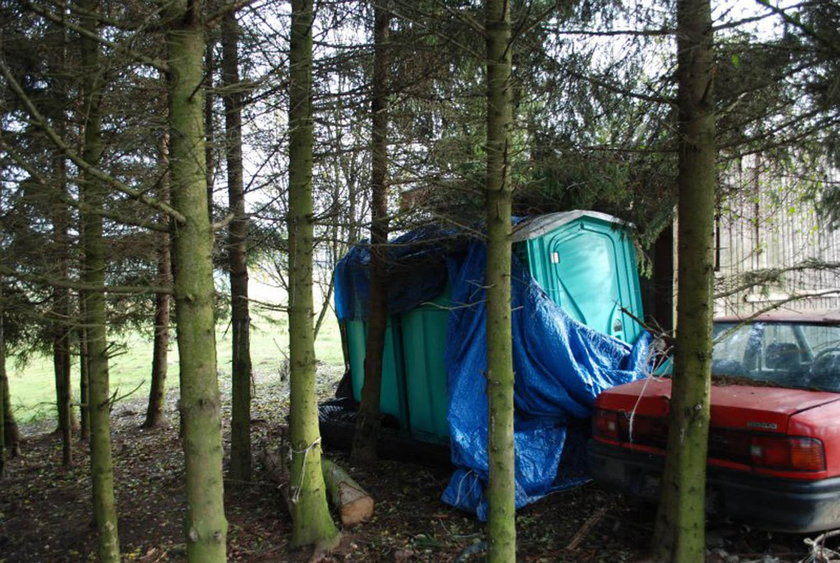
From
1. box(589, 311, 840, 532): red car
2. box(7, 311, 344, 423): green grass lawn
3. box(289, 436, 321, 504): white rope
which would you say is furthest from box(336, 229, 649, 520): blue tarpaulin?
box(7, 311, 344, 423): green grass lawn

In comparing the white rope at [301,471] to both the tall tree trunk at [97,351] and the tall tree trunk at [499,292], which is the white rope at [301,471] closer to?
the tall tree trunk at [97,351]

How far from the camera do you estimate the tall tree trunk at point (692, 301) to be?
3.91 m

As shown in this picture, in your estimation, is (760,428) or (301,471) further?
(301,471)

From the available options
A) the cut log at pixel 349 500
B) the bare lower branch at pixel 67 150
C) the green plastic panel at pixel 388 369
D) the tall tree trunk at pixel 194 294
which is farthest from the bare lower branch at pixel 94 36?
the green plastic panel at pixel 388 369

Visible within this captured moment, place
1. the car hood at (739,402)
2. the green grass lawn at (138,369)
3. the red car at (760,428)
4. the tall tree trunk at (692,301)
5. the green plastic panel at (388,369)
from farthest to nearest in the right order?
the green grass lawn at (138,369)
the green plastic panel at (388,369)
the tall tree trunk at (692,301)
the car hood at (739,402)
the red car at (760,428)

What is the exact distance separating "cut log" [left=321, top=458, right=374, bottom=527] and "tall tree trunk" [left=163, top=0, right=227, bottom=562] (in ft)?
8.91

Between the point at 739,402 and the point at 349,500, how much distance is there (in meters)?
3.47

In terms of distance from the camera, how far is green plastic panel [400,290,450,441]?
7102 mm

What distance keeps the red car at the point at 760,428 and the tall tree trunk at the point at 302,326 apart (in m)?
2.35

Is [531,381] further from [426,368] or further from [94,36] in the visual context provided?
[94,36]

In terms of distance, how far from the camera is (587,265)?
6.70m

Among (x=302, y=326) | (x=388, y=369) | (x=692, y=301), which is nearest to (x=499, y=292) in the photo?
(x=692, y=301)

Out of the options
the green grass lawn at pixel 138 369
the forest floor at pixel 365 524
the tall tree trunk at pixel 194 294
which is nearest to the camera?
the tall tree trunk at pixel 194 294

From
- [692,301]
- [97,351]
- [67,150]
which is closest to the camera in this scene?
[67,150]
